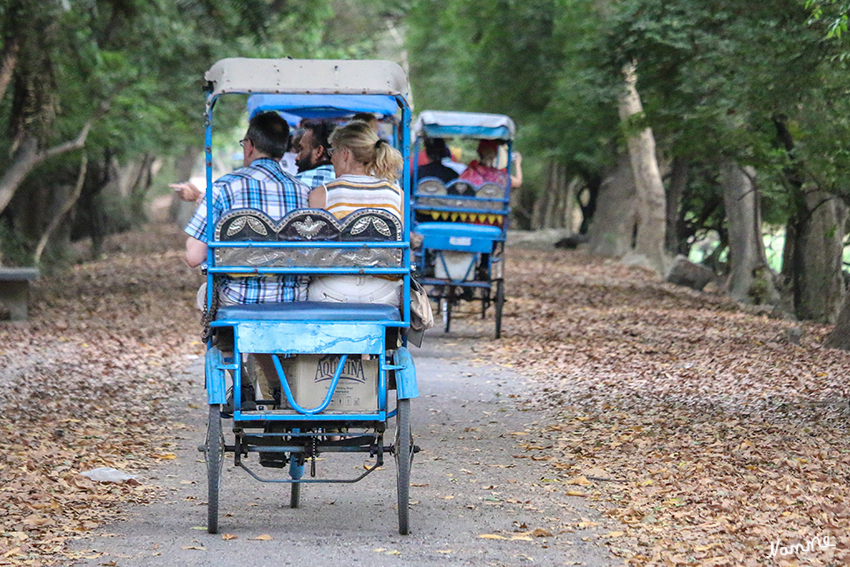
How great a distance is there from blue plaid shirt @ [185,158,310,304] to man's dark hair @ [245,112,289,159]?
0.07 meters

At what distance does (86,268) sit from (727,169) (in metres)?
14.7

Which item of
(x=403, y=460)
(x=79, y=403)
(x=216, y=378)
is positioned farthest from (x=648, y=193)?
(x=216, y=378)

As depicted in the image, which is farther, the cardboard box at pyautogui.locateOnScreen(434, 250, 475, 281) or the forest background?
the forest background

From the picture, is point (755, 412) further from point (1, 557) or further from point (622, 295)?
point (622, 295)

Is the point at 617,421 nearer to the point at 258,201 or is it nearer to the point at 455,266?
the point at 258,201

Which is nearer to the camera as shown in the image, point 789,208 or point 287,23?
point 789,208

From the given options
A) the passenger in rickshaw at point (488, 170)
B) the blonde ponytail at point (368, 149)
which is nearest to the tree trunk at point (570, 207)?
the passenger in rickshaw at point (488, 170)

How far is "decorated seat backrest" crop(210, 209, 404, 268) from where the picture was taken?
6129 mm

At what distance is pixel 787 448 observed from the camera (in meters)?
7.96

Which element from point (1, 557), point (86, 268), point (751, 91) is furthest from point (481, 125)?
point (86, 268)

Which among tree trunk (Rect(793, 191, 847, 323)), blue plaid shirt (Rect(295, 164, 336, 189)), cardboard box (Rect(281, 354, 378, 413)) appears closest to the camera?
cardboard box (Rect(281, 354, 378, 413))

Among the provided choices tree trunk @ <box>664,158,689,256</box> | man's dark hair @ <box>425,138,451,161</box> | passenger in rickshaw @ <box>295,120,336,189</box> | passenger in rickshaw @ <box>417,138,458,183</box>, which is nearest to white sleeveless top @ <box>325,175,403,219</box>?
passenger in rickshaw @ <box>295,120,336,189</box>

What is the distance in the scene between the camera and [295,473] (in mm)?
6547

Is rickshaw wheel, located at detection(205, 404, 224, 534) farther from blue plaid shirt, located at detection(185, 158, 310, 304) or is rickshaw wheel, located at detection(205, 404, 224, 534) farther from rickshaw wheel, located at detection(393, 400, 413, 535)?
rickshaw wheel, located at detection(393, 400, 413, 535)
